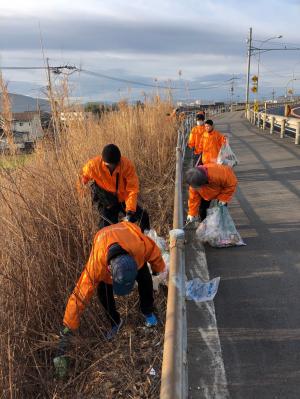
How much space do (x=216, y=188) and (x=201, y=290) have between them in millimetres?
1858

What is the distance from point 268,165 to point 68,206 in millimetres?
7441

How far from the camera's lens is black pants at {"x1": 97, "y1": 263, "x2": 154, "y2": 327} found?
3.26 meters

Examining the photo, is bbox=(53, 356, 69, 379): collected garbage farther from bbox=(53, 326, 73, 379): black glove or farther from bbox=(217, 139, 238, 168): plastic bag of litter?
bbox=(217, 139, 238, 168): plastic bag of litter

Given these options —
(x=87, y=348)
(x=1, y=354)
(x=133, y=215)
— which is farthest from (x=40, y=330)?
(x=133, y=215)

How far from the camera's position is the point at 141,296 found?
338cm

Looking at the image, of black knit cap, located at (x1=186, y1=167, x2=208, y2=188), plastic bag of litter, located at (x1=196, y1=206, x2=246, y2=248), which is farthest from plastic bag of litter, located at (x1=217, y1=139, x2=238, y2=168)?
plastic bag of litter, located at (x1=196, y1=206, x2=246, y2=248)

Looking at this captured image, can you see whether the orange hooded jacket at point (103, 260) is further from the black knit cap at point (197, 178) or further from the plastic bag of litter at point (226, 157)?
the plastic bag of litter at point (226, 157)

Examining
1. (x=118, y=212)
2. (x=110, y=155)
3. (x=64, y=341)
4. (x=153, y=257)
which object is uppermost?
(x=110, y=155)

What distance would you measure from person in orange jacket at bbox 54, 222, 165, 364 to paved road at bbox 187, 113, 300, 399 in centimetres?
54

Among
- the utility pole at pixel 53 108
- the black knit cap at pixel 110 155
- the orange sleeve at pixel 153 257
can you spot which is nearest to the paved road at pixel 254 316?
the orange sleeve at pixel 153 257

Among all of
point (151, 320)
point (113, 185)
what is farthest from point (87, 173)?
point (151, 320)

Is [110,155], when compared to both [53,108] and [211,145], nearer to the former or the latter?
[53,108]

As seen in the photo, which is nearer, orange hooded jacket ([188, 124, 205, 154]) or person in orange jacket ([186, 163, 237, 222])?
person in orange jacket ([186, 163, 237, 222])

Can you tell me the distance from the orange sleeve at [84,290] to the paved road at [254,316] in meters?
0.87
